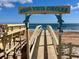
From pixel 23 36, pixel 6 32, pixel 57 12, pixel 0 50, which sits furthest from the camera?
pixel 23 36

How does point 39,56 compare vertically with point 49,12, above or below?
below

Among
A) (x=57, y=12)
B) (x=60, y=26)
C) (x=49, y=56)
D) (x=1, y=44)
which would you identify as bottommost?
(x=49, y=56)

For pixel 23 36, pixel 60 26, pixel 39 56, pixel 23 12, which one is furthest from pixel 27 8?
pixel 23 36

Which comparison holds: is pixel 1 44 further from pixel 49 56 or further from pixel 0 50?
→ pixel 49 56

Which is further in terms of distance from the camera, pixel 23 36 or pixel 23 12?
pixel 23 36

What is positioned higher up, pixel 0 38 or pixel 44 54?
pixel 0 38

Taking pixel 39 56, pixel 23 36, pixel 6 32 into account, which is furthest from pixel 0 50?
pixel 23 36

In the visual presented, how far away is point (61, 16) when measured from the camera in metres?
5.72

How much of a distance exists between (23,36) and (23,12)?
533 cm

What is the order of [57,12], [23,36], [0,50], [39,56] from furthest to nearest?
[23,36] → [39,56] → [0,50] → [57,12]

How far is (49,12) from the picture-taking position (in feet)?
18.2

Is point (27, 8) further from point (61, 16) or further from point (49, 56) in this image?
point (49, 56)

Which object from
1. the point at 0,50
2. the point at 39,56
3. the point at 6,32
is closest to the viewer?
the point at 6,32

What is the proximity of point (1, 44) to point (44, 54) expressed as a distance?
6.67 feet
